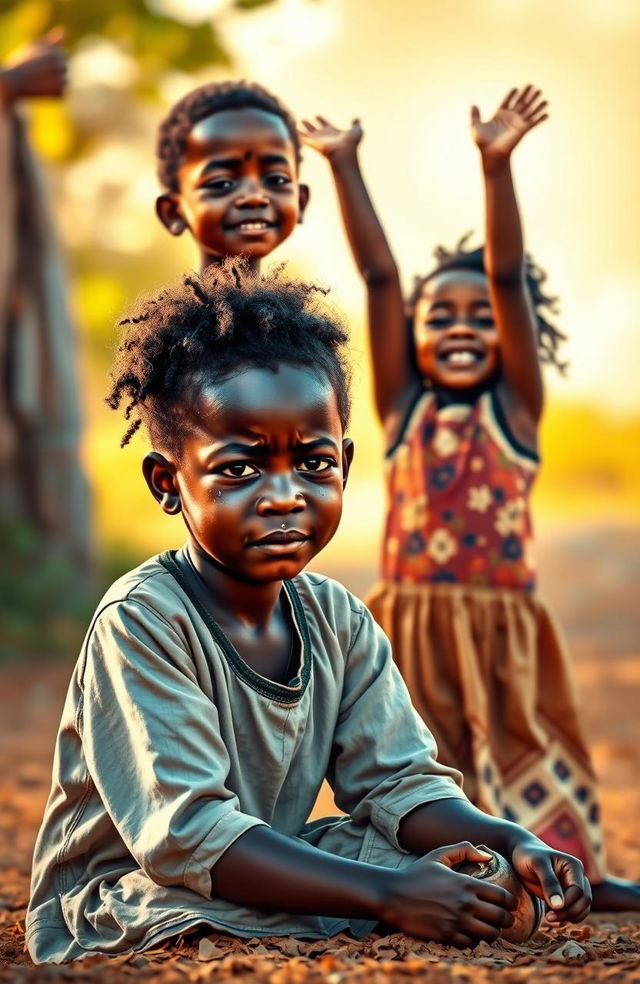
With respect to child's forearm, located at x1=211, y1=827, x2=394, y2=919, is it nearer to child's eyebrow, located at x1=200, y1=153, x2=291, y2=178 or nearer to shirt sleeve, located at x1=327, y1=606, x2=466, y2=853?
shirt sleeve, located at x1=327, y1=606, x2=466, y2=853

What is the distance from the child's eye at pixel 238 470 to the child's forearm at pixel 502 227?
54.0 inches

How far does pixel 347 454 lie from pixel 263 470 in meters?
0.34

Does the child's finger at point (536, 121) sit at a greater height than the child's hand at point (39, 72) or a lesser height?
lesser

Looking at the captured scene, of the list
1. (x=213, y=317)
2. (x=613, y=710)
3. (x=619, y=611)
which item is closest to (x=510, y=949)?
(x=213, y=317)

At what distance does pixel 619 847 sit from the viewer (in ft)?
15.0

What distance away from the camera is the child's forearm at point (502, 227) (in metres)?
3.58

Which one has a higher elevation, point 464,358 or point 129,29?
Result: point 129,29

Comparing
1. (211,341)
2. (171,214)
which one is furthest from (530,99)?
(211,341)

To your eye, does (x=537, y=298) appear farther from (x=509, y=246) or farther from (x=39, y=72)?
(x=39, y=72)

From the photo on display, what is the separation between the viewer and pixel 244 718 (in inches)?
103

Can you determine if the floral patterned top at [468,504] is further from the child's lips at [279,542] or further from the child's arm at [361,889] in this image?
the child's arm at [361,889]

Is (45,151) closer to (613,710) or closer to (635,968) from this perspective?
(613,710)

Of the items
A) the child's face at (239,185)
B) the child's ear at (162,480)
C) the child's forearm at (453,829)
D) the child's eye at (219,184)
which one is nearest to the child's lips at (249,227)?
the child's face at (239,185)

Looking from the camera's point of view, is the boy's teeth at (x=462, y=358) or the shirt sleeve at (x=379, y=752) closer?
the shirt sleeve at (x=379, y=752)
